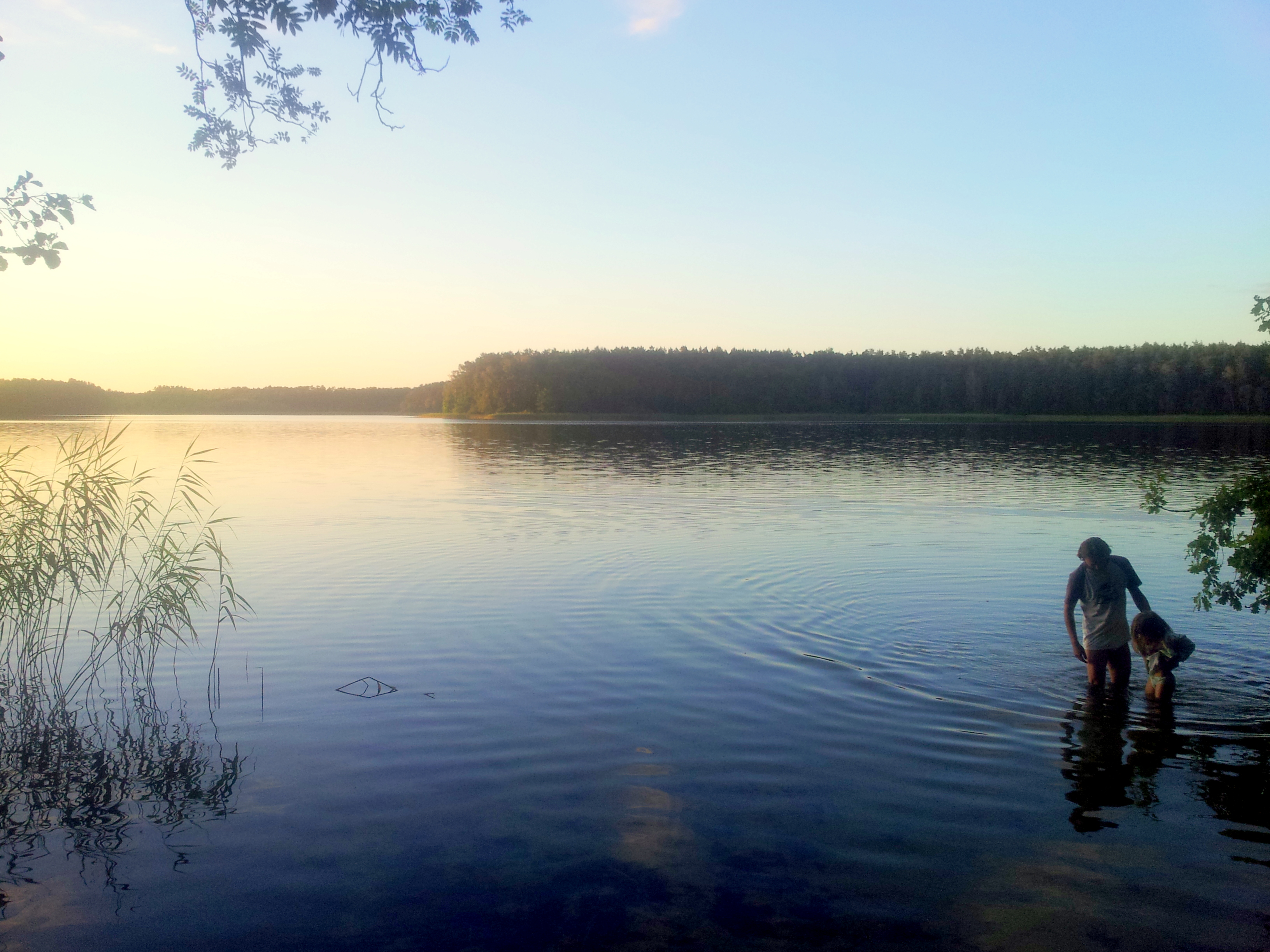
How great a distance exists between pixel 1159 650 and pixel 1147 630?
0.22m

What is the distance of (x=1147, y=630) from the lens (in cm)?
845

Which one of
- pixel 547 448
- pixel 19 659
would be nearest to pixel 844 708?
pixel 19 659

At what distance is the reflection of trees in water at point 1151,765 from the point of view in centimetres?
614

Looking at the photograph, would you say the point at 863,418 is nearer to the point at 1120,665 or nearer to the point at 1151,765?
the point at 1120,665

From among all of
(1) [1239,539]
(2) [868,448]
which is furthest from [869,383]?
(1) [1239,539]

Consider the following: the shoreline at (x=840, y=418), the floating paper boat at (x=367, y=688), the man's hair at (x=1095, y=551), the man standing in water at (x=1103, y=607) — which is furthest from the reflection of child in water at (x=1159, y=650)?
the shoreline at (x=840, y=418)

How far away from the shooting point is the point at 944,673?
31.5 feet

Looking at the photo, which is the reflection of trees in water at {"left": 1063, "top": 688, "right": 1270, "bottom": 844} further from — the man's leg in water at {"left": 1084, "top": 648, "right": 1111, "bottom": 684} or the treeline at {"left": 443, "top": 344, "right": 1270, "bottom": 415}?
the treeline at {"left": 443, "top": 344, "right": 1270, "bottom": 415}

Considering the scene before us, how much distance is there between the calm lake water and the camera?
489cm

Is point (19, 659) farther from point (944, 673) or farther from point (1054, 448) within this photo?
point (1054, 448)

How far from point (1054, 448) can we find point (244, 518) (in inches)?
1850

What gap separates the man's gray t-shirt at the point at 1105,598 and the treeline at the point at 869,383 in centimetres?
12046

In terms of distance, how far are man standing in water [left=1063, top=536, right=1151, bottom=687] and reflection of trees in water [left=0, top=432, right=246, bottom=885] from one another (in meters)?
7.80

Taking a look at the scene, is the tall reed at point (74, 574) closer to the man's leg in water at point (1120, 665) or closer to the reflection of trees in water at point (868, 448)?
the man's leg in water at point (1120, 665)
